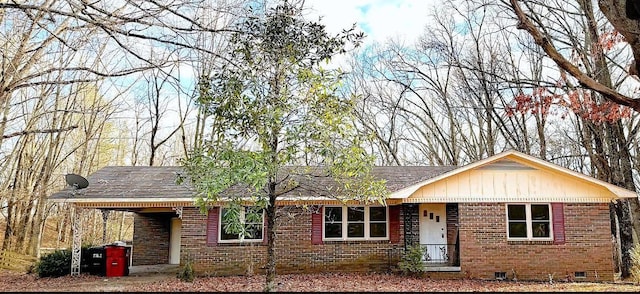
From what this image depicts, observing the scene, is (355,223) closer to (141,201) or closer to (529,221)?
(529,221)

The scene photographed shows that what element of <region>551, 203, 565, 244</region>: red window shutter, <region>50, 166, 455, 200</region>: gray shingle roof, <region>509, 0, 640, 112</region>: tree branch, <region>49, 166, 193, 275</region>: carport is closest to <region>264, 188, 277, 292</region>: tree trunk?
<region>50, 166, 455, 200</region>: gray shingle roof

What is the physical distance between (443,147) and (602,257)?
15.0m

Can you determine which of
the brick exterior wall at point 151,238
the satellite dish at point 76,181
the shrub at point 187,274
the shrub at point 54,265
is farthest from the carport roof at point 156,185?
the shrub at point 54,265

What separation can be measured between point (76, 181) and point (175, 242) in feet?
16.7

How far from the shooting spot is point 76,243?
600 inches

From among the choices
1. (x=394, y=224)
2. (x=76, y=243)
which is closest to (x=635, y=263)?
(x=394, y=224)

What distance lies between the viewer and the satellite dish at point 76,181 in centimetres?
1480

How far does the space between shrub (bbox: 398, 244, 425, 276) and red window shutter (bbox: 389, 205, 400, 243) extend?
1.05m

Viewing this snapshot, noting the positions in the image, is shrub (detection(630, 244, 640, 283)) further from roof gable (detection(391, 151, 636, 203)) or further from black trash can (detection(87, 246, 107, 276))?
black trash can (detection(87, 246, 107, 276))

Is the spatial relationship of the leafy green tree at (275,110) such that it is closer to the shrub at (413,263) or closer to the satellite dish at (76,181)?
the shrub at (413,263)

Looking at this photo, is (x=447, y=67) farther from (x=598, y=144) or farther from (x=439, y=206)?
(x=439, y=206)

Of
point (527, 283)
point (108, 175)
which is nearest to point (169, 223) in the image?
point (108, 175)

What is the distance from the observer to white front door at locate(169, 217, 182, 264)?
62.2ft

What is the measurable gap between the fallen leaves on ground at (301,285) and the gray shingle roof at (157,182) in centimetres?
232
